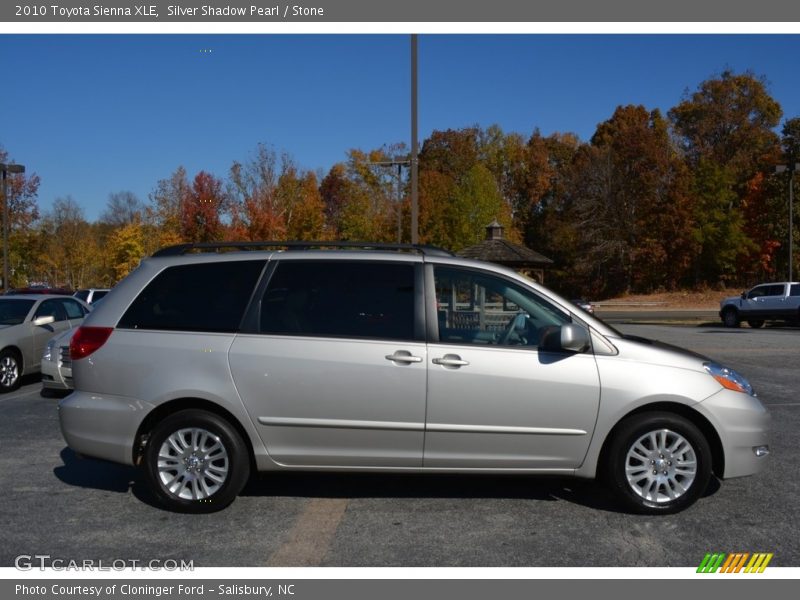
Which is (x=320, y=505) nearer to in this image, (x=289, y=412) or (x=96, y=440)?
(x=289, y=412)

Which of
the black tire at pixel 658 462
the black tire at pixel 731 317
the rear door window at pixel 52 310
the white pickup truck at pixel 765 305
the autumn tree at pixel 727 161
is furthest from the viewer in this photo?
the autumn tree at pixel 727 161

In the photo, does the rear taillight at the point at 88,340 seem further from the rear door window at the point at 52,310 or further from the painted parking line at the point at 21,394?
the rear door window at the point at 52,310

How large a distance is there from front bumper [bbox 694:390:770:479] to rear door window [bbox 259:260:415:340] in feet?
7.25

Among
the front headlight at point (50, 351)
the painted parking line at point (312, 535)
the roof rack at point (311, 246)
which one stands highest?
the roof rack at point (311, 246)

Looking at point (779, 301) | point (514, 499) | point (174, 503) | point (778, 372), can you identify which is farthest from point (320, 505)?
point (779, 301)

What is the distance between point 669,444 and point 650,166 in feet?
190

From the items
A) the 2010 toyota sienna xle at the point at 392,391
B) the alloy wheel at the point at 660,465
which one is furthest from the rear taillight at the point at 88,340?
the alloy wheel at the point at 660,465

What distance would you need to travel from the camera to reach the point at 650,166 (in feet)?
192

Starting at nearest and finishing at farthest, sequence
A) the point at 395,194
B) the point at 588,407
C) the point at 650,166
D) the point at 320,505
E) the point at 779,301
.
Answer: the point at 588,407 < the point at 320,505 < the point at 779,301 < the point at 395,194 < the point at 650,166

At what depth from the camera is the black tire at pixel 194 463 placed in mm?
5129

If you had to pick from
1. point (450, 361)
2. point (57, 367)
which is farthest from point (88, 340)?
point (57, 367)

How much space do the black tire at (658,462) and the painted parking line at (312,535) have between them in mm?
1994

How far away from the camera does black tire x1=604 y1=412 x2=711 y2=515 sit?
16.5ft

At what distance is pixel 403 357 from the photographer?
16.5ft
